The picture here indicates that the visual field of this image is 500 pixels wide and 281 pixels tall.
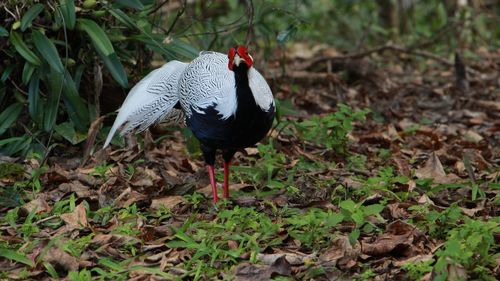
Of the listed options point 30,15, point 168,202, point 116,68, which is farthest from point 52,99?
point 168,202

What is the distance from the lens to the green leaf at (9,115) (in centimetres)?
562

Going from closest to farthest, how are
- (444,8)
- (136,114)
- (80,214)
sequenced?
(80,214)
(136,114)
(444,8)

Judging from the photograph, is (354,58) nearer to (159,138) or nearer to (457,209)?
(159,138)

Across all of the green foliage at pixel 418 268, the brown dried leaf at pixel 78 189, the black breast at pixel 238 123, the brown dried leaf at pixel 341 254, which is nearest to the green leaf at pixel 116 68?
the brown dried leaf at pixel 78 189

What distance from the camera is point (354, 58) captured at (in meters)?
8.42

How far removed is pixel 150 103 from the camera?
16.9 feet

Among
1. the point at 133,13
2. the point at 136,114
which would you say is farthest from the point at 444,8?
the point at 136,114

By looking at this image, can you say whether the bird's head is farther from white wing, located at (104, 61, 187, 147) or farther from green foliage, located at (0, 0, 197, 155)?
green foliage, located at (0, 0, 197, 155)

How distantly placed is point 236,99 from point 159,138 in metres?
1.62

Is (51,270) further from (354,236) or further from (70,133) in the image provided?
(70,133)

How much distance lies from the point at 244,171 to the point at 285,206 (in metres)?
0.86

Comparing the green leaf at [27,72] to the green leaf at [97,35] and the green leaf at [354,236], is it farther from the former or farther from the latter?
the green leaf at [354,236]

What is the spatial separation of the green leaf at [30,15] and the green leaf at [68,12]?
0.51 feet

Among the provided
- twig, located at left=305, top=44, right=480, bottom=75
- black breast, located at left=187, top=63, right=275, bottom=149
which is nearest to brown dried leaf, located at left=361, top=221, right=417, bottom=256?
black breast, located at left=187, top=63, right=275, bottom=149
